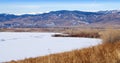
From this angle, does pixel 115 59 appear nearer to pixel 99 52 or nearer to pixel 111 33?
pixel 99 52

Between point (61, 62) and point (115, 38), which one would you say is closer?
point (61, 62)

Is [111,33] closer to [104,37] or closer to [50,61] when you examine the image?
[104,37]

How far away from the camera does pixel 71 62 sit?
977 cm

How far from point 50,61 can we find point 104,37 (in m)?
10.9

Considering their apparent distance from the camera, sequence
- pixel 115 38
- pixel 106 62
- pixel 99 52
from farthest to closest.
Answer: pixel 115 38 → pixel 99 52 → pixel 106 62

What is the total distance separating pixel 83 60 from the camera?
391 inches

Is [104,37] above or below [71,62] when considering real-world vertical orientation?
below

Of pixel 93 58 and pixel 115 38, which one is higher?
pixel 93 58

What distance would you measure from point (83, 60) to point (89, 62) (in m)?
0.34

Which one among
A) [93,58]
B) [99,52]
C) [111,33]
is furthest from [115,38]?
[93,58]

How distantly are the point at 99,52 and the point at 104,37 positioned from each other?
29.1 ft

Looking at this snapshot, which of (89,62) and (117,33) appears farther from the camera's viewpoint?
(117,33)

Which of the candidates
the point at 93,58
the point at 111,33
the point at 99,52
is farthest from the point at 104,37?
the point at 93,58

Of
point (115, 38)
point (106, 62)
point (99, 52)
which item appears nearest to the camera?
point (106, 62)
